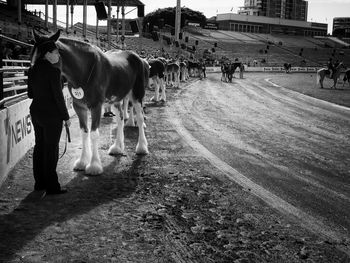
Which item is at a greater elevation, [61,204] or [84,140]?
[84,140]

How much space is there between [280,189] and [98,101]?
10.5 feet

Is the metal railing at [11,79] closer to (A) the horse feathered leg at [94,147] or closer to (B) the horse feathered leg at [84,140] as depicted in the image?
(B) the horse feathered leg at [84,140]

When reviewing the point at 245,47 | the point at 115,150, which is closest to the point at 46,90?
the point at 115,150

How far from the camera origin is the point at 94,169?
6785 mm

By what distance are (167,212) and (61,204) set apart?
1.40 m

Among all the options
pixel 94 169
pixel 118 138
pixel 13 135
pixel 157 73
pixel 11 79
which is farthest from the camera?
pixel 157 73

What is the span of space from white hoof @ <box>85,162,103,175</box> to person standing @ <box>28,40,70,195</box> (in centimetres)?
109

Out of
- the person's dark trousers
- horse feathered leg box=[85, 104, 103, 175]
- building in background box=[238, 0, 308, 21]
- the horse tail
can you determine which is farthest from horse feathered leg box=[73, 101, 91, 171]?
building in background box=[238, 0, 308, 21]

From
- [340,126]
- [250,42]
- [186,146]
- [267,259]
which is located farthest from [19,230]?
[250,42]

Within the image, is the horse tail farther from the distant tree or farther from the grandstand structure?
the distant tree

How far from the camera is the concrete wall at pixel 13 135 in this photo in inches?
246

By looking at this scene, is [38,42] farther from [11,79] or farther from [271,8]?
Answer: [271,8]

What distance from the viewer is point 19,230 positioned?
14.8 ft

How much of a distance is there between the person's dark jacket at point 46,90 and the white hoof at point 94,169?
1449 millimetres
